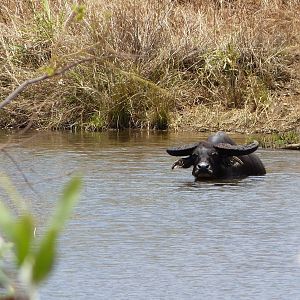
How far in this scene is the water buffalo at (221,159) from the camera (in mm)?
11495

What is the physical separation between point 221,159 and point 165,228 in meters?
3.47

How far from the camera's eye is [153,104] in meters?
16.6

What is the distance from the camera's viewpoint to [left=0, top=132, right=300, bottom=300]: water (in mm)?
6250

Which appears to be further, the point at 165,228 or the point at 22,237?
the point at 165,228

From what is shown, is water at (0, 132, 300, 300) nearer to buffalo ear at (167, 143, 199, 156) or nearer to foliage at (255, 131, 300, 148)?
buffalo ear at (167, 143, 199, 156)

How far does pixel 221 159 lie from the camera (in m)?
11.7

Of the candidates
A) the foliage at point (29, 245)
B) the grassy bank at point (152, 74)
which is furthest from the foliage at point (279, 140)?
the foliage at point (29, 245)

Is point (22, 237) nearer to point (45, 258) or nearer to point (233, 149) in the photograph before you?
point (45, 258)

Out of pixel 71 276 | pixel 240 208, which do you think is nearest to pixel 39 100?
Result: pixel 240 208

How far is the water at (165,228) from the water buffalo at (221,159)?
21 centimetres

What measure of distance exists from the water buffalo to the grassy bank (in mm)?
4379

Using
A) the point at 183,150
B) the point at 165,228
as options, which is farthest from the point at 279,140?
the point at 165,228

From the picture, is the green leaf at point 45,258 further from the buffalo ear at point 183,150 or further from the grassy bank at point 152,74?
the grassy bank at point 152,74

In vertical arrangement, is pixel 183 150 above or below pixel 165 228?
below
